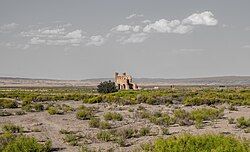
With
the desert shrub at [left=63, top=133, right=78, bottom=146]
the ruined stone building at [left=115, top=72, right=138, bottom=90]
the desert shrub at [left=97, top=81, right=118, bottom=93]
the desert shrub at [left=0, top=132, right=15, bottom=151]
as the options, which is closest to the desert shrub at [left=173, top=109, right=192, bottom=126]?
the desert shrub at [left=63, top=133, right=78, bottom=146]

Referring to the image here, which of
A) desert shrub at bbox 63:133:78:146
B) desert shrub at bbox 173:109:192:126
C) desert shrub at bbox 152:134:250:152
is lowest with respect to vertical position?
desert shrub at bbox 173:109:192:126

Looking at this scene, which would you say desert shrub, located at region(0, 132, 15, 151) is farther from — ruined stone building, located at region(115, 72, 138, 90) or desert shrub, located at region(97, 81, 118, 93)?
ruined stone building, located at region(115, 72, 138, 90)

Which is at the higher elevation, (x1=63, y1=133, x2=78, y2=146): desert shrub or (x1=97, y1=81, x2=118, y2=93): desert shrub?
(x1=97, y1=81, x2=118, y2=93): desert shrub

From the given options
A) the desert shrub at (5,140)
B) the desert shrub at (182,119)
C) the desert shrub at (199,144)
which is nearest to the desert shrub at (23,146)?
the desert shrub at (5,140)

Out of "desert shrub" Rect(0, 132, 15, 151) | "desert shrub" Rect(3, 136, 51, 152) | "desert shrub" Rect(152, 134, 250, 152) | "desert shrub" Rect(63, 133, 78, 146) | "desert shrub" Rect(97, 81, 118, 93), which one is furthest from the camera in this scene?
"desert shrub" Rect(97, 81, 118, 93)

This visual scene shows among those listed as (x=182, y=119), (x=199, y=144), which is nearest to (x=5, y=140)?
(x=199, y=144)

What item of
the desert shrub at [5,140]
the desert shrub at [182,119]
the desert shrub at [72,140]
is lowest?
the desert shrub at [182,119]

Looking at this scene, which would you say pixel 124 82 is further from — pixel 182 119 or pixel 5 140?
pixel 5 140

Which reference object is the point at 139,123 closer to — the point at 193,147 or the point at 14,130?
the point at 14,130

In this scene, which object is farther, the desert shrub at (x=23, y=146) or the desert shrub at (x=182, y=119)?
the desert shrub at (x=182, y=119)

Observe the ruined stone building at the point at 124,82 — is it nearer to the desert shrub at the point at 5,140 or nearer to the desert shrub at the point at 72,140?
the desert shrub at the point at 72,140

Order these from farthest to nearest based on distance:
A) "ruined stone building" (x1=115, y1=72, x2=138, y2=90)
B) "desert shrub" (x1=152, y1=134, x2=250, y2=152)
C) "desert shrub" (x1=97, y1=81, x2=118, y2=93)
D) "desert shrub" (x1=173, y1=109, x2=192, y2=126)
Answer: "ruined stone building" (x1=115, y1=72, x2=138, y2=90), "desert shrub" (x1=97, y1=81, x2=118, y2=93), "desert shrub" (x1=173, y1=109, x2=192, y2=126), "desert shrub" (x1=152, y1=134, x2=250, y2=152)

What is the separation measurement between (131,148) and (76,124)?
1207 cm

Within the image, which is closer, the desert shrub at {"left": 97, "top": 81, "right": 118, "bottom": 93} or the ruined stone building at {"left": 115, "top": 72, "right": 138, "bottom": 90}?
the desert shrub at {"left": 97, "top": 81, "right": 118, "bottom": 93}
